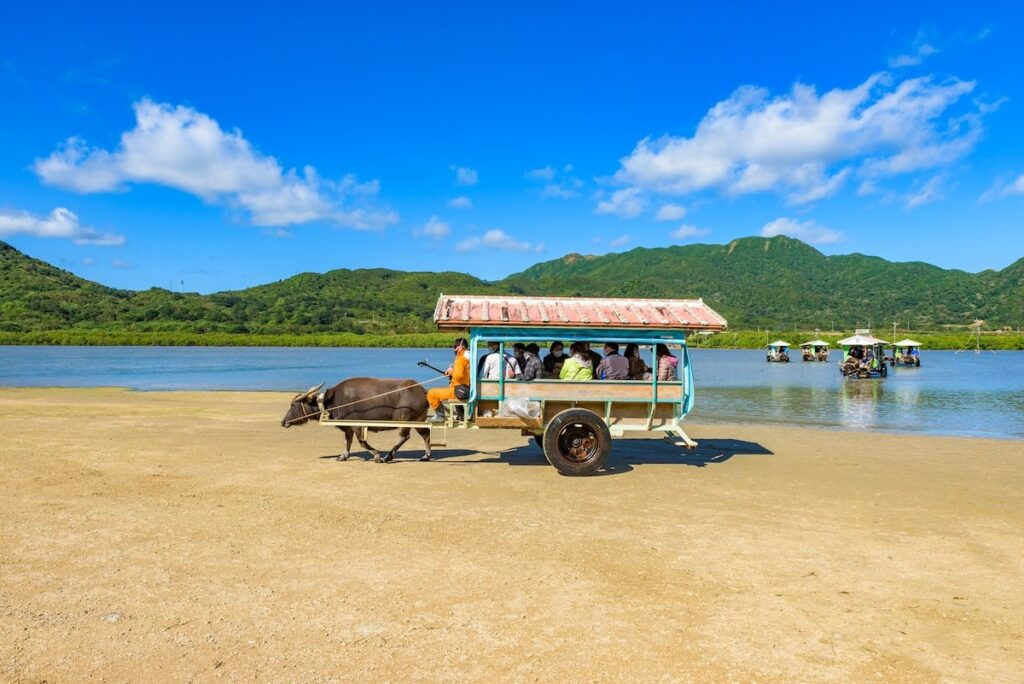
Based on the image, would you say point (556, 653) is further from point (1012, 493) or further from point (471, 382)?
point (1012, 493)

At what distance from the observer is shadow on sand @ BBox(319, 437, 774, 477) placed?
12.8 meters

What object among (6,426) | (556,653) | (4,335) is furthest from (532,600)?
(4,335)

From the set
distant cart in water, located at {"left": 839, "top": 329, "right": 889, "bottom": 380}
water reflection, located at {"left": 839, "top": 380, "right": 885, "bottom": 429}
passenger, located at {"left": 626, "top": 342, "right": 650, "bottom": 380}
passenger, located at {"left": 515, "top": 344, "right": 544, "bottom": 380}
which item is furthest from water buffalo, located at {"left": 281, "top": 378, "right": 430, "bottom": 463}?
distant cart in water, located at {"left": 839, "top": 329, "right": 889, "bottom": 380}

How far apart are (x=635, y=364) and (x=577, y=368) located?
1.18 m

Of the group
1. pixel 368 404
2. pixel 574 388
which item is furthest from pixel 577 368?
pixel 368 404

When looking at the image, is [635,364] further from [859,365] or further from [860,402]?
[859,365]

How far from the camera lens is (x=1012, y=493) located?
10617mm

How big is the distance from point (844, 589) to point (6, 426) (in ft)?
62.4

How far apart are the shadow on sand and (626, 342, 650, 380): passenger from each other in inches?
66.6

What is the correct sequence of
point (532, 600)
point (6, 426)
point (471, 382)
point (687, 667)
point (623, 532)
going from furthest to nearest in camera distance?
point (6, 426) → point (471, 382) → point (623, 532) → point (532, 600) → point (687, 667)

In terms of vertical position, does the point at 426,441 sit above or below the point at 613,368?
below

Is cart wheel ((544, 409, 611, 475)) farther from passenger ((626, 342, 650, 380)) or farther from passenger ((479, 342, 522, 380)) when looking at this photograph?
passenger ((626, 342, 650, 380))

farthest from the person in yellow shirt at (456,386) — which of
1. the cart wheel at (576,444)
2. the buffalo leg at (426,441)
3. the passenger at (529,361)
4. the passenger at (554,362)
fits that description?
the cart wheel at (576,444)

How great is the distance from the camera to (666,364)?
38.2 ft
